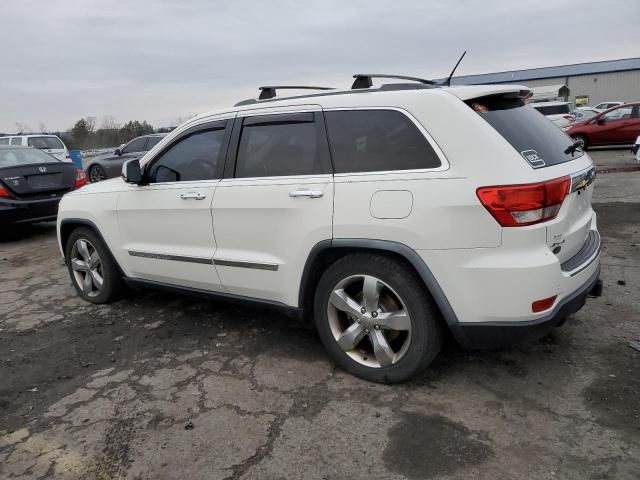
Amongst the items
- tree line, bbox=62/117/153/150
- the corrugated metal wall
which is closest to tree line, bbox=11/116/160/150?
tree line, bbox=62/117/153/150

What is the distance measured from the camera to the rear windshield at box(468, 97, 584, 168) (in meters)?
2.81

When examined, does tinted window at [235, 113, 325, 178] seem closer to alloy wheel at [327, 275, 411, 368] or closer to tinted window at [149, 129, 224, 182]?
tinted window at [149, 129, 224, 182]

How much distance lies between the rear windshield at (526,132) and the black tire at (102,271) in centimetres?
343

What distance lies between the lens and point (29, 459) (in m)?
2.67

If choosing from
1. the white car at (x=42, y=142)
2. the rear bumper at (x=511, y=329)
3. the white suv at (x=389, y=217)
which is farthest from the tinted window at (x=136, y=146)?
the rear bumper at (x=511, y=329)

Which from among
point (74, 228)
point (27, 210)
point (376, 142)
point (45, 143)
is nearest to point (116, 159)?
point (45, 143)

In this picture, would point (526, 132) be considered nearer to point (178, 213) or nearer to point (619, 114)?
point (178, 213)

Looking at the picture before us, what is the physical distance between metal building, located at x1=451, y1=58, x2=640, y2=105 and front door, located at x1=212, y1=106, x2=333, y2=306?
5928 centimetres

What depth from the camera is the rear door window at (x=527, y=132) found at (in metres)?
2.81

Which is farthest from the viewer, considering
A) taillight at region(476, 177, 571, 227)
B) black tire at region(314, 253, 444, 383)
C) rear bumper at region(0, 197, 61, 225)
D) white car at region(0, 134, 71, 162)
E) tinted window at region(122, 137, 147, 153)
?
white car at region(0, 134, 71, 162)

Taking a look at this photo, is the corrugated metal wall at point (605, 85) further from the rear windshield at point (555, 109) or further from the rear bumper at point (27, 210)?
the rear bumper at point (27, 210)

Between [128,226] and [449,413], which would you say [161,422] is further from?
[128,226]

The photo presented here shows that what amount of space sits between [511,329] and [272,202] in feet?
5.30

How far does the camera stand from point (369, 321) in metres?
3.08
